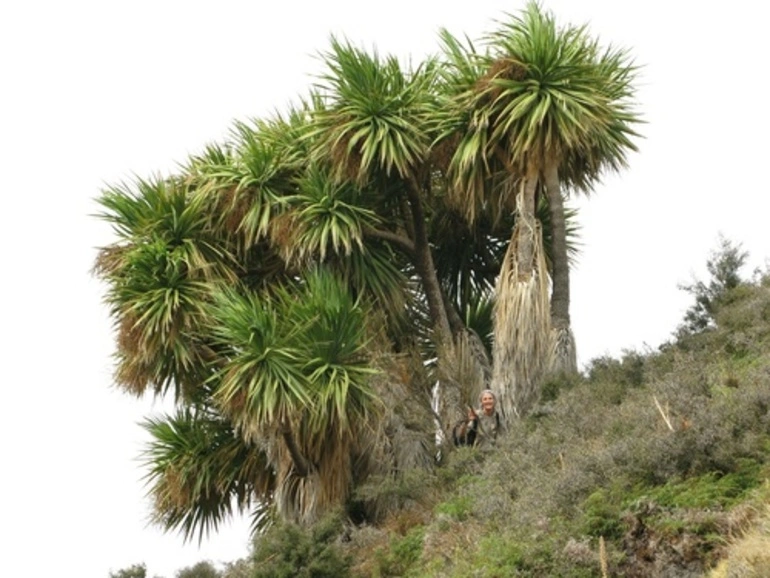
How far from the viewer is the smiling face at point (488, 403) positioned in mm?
18672

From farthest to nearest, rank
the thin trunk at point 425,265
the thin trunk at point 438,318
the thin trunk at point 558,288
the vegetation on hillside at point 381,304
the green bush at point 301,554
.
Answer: the thin trunk at point 425,265, the thin trunk at point 438,318, the thin trunk at point 558,288, the vegetation on hillside at point 381,304, the green bush at point 301,554

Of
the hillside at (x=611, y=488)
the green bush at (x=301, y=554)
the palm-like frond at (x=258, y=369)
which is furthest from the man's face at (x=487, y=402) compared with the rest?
A: the green bush at (x=301, y=554)

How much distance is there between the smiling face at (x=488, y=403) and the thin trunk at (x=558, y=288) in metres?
1.01

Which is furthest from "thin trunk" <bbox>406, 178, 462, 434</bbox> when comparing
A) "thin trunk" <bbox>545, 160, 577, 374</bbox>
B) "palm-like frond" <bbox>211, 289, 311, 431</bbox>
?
"palm-like frond" <bbox>211, 289, 311, 431</bbox>

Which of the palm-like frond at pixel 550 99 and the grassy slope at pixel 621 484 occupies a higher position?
the palm-like frond at pixel 550 99

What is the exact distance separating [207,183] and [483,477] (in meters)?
6.62

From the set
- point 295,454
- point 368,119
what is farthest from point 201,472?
point 368,119

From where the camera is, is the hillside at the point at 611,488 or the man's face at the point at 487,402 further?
the man's face at the point at 487,402

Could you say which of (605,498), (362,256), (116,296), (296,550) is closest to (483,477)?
(296,550)

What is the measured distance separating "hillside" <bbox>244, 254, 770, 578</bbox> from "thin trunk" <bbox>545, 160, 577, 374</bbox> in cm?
41

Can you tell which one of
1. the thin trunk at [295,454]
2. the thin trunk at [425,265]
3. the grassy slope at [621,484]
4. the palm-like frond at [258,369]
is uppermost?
the thin trunk at [425,265]

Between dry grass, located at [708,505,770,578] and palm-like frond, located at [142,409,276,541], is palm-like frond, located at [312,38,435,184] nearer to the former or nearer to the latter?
palm-like frond, located at [142,409,276,541]

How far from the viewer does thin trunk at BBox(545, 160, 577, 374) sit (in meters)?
19.5

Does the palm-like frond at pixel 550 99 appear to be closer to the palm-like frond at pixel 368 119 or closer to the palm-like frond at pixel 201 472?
the palm-like frond at pixel 368 119
